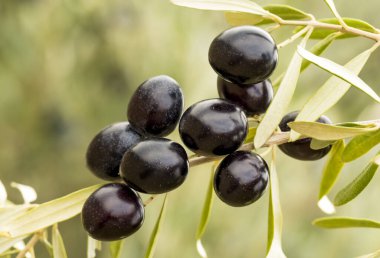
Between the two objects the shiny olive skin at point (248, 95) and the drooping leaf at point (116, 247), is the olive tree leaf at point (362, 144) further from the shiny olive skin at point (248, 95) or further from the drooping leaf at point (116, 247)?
the drooping leaf at point (116, 247)

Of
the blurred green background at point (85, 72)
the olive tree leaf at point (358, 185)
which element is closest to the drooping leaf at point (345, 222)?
the olive tree leaf at point (358, 185)

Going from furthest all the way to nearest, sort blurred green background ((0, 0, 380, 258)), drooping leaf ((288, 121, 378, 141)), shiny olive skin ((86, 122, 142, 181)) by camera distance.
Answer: blurred green background ((0, 0, 380, 258))
shiny olive skin ((86, 122, 142, 181))
drooping leaf ((288, 121, 378, 141))

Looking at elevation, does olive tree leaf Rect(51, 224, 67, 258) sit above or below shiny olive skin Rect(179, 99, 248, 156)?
below

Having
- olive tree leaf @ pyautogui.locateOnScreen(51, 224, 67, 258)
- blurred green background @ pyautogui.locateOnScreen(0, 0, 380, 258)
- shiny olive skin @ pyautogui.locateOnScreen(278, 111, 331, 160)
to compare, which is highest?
shiny olive skin @ pyautogui.locateOnScreen(278, 111, 331, 160)

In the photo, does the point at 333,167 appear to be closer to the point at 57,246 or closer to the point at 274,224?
the point at 274,224

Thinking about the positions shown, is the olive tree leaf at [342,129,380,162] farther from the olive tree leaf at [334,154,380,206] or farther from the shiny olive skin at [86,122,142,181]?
the shiny olive skin at [86,122,142,181]

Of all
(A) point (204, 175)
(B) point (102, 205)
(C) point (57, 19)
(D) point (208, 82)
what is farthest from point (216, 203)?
(B) point (102, 205)

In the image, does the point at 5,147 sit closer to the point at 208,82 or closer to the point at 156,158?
the point at 208,82

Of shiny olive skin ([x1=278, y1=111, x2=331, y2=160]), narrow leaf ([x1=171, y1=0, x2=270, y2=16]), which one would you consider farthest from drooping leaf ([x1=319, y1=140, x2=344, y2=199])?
narrow leaf ([x1=171, y1=0, x2=270, y2=16])
